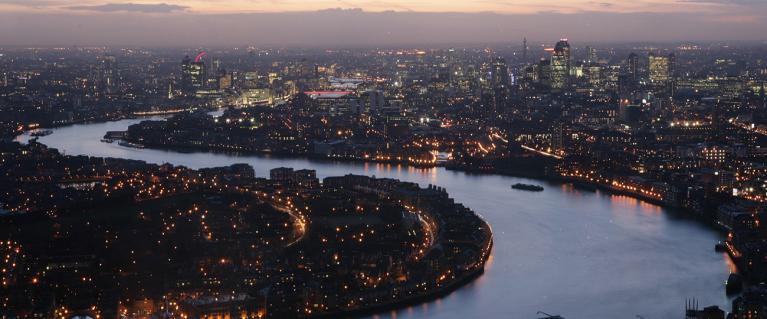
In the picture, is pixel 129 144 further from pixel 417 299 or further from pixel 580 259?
pixel 417 299

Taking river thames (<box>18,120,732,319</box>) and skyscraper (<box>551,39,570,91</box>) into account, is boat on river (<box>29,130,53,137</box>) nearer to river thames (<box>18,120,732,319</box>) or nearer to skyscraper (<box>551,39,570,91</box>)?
river thames (<box>18,120,732,319</box>)

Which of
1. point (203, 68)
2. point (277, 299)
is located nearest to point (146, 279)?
point (277, 299)

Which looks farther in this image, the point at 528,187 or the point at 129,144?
the point at 129,144

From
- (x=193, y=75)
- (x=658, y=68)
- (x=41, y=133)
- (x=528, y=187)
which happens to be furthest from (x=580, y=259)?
(x=658, y=68)

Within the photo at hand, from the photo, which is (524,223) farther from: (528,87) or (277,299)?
(528,87)

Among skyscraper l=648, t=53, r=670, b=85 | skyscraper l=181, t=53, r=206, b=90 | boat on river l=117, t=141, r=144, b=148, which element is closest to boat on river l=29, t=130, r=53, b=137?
boat on river l=117, t=141, r=144, b=148
